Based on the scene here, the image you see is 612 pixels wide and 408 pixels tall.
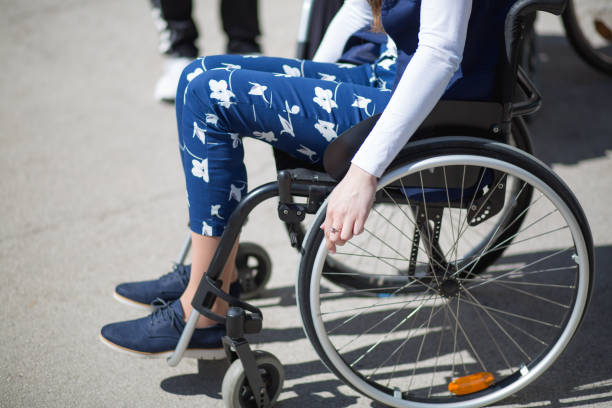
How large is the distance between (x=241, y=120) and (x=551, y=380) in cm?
115

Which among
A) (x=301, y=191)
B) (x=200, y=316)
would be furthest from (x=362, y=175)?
(x=200, y=316)

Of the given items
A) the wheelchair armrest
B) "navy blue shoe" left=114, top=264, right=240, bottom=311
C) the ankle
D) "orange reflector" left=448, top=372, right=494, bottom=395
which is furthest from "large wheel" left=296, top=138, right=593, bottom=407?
"navy blue shoe" left=114, top=264, right=240, bottom=311

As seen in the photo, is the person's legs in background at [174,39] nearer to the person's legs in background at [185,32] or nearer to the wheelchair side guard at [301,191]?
the person's legs in background at [185,32]

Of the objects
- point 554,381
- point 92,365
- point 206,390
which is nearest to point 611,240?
point 554,381

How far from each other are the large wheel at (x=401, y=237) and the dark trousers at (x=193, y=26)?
5.20ft

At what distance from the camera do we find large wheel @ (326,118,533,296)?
1701mm

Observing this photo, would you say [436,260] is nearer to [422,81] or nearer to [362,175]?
[362,175]

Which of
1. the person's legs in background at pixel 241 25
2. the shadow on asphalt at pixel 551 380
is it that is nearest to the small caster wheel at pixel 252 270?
the shadow on asphalt at pixel 551 380

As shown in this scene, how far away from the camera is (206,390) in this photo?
1.66 m

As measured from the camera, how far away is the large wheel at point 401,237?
5.58ft

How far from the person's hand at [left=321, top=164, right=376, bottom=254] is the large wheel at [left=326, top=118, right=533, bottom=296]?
13cm

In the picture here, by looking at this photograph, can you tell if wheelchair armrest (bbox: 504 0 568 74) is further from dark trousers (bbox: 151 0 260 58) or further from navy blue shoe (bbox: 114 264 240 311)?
dark trousers (bbox: 151 0 260 58)

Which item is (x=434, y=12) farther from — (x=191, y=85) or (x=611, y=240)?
(x=611, y=240)

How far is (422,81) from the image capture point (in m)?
1.18
